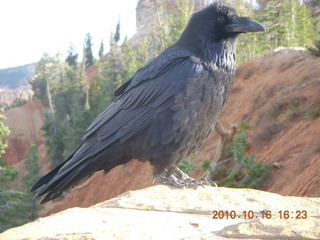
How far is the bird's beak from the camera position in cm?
453

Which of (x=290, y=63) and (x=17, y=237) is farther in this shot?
(x=290, y=63)

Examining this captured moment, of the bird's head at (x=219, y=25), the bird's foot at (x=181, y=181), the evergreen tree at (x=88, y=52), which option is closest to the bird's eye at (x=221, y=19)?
the bird's head at (x=219, y=25)

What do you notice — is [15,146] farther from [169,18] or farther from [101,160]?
[101,160]

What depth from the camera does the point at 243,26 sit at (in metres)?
4.55

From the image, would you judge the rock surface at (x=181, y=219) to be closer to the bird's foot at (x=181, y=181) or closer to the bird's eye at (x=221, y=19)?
the bird's foot at (x=181, y=181)

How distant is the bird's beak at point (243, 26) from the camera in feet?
14.9

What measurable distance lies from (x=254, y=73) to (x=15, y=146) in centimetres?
5390

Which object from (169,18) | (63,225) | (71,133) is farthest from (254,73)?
(63,225)

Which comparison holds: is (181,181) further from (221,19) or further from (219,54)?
(221,19)

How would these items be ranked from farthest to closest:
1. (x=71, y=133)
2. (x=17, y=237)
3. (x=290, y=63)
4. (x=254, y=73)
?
(x=71, y=133) < (x=254, y=73) < (x=290, y=63) < (x=17, y=237)

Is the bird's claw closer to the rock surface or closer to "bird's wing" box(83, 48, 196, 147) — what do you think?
the rock surface

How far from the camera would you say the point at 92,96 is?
5956 centimetres
